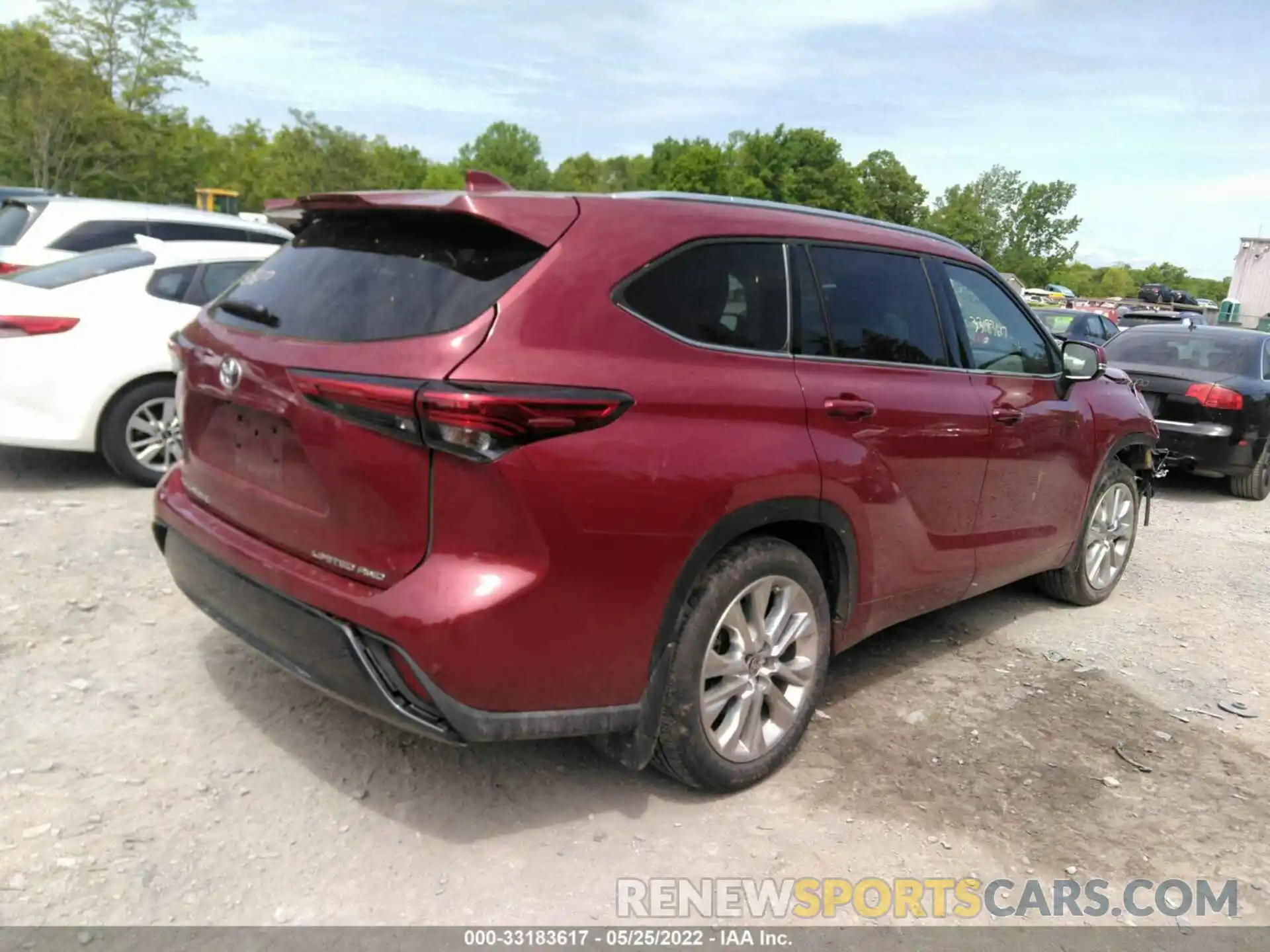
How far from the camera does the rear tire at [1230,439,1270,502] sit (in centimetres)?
864

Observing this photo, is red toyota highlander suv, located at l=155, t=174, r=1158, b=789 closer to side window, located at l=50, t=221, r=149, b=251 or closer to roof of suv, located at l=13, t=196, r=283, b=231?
side window, located at l=50, t=221, r=149, b=251

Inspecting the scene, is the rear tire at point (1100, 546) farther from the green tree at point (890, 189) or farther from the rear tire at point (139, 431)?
the green tree at point (890, 189)

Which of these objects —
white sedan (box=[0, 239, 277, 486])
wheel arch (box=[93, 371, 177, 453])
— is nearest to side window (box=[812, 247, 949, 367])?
white sedan (box=[0, 239, 277, 486])

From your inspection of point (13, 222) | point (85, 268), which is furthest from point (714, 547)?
point (13, 222)

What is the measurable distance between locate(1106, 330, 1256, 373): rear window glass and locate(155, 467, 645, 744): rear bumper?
8234 millimetres

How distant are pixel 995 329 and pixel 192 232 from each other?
8738 mm

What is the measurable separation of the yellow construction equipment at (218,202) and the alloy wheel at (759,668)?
21354 mm

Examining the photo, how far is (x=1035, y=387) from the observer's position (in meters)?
4.44

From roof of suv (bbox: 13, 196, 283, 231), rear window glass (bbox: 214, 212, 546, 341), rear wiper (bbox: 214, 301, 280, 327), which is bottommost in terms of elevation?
rear wiper (bbox: 214, 301, 280, 327)

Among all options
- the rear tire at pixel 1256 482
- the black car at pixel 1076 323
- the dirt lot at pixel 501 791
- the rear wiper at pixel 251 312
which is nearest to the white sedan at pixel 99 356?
the dirt lot at pixel 501 791


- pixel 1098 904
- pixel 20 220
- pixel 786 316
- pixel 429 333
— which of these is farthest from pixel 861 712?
pixel 20 220

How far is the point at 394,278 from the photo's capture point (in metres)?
2.69

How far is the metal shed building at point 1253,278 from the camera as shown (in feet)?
136

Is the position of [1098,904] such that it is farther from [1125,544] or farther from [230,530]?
[1125,544]
